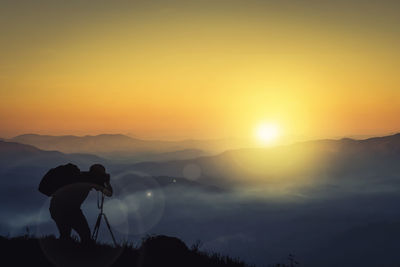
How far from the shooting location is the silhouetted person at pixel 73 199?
26.9 ft

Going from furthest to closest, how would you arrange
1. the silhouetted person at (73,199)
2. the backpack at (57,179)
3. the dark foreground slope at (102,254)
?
the silhouetted person at (73,199) < the backpack at (57,179) < the dark foreground slope at (102,254)

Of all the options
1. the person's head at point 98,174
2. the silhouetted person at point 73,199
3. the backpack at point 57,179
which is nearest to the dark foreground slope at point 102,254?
the silhouetted person at point 73,199

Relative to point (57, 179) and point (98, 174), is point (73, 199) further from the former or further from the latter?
point (98, 174)

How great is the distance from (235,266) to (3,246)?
498cm

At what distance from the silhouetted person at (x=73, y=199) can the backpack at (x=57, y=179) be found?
0.53ft

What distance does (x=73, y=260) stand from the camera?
710 cm

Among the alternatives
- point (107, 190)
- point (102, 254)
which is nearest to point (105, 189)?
point (107, 190)

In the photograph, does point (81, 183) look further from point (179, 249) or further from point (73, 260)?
point (179, 249)

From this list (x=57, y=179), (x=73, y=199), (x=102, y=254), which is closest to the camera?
(x=102, y=254)

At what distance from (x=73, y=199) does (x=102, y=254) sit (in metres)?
1.57

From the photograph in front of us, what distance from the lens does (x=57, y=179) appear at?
8.02 metres

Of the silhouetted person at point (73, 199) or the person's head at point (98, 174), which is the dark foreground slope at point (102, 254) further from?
the person's head at point (98, 174)

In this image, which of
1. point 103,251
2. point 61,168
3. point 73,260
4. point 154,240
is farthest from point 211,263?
point 61,168

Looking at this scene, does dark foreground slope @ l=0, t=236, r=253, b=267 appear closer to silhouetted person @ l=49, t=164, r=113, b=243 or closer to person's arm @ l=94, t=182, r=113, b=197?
silhouetted person @ l=49, t=164, r=113, b=243
